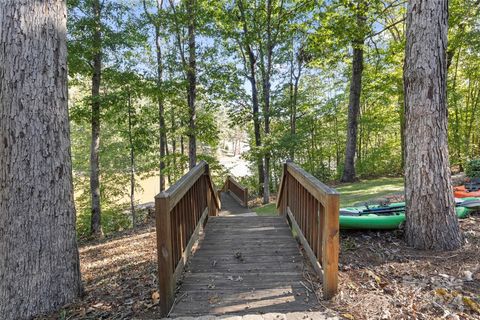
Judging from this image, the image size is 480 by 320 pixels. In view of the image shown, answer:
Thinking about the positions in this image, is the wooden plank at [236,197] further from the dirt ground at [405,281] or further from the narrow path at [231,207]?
the dirt ground at [405,281]

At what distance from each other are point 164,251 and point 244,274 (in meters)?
0.98

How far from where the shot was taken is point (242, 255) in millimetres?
3314

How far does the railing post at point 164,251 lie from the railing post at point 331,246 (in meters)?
1.32

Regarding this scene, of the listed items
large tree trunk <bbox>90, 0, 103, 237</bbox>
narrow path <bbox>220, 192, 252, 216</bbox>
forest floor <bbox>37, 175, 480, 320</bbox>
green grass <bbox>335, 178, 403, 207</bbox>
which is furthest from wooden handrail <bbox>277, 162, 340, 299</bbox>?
large tree trunk <bbox>90, 0, 103, 237</bbox>

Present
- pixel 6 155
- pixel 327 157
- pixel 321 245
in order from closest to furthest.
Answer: pixel 6 155 < pixel 321 245 < pixel 327 157

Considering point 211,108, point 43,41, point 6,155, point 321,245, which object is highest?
point 211,108

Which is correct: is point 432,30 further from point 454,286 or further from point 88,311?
point 88,311

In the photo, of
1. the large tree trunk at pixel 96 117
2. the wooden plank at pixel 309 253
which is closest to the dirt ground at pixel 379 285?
the wooden plank at pixel 309 253

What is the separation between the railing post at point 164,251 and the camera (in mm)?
→ 2260

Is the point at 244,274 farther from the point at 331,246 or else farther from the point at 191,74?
the point at 191,74

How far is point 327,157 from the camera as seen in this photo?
52.2 feet

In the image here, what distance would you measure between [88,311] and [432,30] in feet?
13.9

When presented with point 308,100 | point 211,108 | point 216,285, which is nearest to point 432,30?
point 216,285

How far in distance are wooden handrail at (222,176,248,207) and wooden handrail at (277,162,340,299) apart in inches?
239
